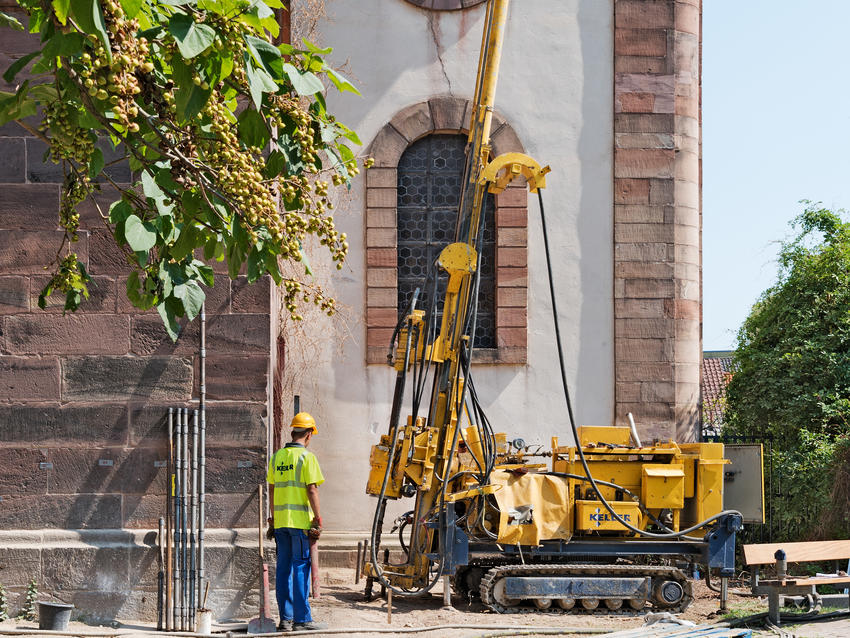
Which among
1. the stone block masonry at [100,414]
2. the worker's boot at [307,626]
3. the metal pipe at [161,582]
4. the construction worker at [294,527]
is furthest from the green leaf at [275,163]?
the metal pipe at [161,582]

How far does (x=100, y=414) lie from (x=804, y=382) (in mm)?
9961

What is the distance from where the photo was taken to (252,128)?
5.16 m

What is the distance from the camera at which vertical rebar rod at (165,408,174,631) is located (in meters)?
9.43

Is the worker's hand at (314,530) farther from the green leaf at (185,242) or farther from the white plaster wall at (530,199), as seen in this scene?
the green leaf at (185,242)

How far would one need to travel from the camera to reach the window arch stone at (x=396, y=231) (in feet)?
46.5

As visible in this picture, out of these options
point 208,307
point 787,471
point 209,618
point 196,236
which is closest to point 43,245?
point 208,307

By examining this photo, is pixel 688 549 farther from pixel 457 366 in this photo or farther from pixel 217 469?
pixel 217 469

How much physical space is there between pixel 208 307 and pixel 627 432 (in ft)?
14.8

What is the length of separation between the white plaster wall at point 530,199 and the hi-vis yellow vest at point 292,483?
14.8 ft

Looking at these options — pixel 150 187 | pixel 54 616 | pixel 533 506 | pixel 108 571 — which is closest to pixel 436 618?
pixel 533 506

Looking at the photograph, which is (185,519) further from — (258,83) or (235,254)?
(258,83)

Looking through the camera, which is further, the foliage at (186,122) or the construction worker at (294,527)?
the construction worker at (294,527)

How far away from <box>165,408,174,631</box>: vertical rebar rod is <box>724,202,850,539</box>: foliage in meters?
8.68

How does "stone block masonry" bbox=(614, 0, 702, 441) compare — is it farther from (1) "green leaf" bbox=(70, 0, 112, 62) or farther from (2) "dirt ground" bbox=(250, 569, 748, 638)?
(1) "green leaf" bbox=(70, 0, 112, 62)
